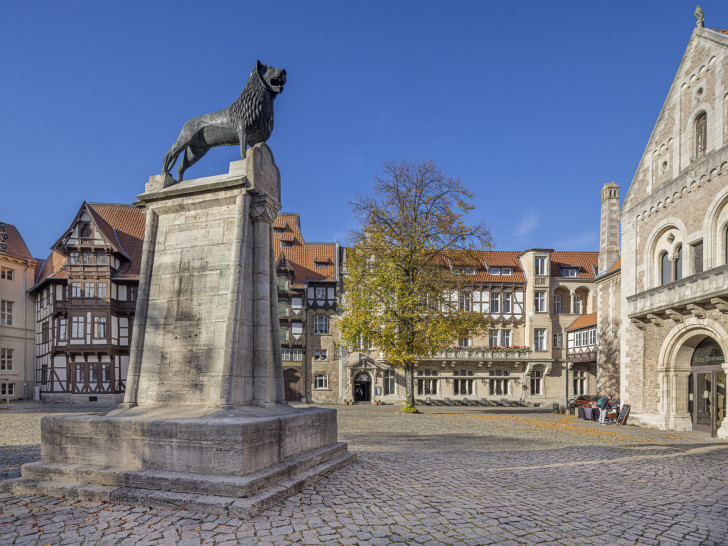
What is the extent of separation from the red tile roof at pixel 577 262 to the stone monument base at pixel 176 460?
128ft

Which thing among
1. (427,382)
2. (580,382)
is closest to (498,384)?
(427,382)

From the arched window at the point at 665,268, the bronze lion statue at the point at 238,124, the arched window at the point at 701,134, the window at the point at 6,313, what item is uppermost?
the arched window at the point at 701,134

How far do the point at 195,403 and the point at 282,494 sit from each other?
6.46 feet

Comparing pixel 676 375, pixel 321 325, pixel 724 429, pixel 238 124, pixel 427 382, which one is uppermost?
pixel 238 124

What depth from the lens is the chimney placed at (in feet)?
108

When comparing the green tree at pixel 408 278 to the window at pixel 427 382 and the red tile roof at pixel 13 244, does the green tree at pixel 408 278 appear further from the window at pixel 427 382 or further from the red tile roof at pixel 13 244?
the red tile roof at pixel 13 244

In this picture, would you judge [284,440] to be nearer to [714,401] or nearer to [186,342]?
[186,342]

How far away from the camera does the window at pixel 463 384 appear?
3944 centimetres

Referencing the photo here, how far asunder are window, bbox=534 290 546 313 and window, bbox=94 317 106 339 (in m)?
32.7

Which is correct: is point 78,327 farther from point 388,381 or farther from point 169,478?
point 169,478

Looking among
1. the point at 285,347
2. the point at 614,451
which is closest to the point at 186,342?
the point at 614,451

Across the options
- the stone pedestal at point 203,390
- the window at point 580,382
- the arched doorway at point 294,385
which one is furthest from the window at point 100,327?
the window at point 580,382

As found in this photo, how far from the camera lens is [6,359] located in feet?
128

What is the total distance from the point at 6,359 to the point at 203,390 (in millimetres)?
41223
